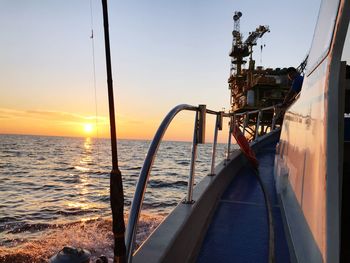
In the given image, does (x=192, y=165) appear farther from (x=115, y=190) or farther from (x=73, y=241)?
(x=73, y=241)

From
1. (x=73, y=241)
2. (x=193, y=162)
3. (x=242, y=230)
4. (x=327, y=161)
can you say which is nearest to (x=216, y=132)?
(x=193, y=162)

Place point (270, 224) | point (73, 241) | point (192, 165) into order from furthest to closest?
point (73, 241) → point (270, 224) → point (192, 165)

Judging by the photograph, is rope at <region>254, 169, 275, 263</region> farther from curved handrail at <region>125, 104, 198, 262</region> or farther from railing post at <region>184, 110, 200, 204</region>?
curved handrail at <region>125, 104, 198, 262</region>

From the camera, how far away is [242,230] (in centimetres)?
296

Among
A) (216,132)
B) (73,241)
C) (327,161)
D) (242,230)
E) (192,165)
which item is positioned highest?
(216,132)

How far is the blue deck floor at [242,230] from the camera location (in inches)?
96.3

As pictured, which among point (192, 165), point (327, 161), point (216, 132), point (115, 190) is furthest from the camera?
point (216, 132)

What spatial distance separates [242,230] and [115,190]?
6.47 feet

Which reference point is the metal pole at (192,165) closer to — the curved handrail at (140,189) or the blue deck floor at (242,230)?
the blue deck floor at (242,230)

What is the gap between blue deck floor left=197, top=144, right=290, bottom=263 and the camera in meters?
2.45

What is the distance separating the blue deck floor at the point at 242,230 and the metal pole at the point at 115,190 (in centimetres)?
121

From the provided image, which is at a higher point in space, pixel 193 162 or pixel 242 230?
pixel 193 162

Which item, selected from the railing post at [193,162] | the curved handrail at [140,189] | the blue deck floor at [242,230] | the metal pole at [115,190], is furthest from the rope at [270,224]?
the metal pole at [115,190]

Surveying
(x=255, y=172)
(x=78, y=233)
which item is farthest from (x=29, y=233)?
(x=255, y=172)
